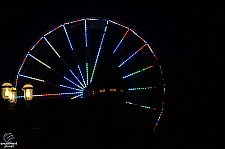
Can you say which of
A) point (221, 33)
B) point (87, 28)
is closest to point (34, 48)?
point (87, 28)

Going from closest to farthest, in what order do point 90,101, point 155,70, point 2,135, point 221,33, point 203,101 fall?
point 221,33
point 2,135
point 203,101
point 155,70
point 90,101

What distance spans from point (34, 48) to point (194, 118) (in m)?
12.6

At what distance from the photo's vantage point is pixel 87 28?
96.2ft

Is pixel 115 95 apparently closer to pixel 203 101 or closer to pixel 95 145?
pixel 95 145

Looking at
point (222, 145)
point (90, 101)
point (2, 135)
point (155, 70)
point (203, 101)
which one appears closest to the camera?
point (2, 135)

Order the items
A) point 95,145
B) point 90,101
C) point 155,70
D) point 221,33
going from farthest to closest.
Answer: point 90,101
point 155,70
point 95,145
point 221,33

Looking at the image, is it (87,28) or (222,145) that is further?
(87,28)

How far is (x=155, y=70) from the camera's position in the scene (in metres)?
26.0

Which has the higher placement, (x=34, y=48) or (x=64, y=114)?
(x=34, y=48)

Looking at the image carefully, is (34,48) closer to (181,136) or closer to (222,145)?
(181,136)

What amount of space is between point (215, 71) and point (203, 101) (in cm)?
130

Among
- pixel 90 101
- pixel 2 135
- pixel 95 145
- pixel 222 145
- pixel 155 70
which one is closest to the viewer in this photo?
pixel 2 135

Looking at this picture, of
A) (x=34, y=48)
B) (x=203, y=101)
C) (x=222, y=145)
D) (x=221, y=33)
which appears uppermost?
(x=34, y=48)

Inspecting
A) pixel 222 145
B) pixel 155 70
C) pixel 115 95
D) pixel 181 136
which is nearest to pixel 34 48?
pixel 115 95
